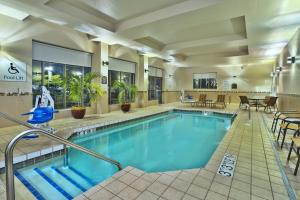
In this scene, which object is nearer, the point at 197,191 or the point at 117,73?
the point at 197,191

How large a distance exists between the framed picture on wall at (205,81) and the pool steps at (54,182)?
13.8 metres

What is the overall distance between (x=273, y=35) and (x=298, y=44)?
2.85 ft

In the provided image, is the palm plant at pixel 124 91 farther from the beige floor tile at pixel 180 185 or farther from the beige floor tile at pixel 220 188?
the beige floor tile at pixel 220 188

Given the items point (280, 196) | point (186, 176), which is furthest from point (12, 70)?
point (280, 196)

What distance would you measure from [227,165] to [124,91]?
6.44m

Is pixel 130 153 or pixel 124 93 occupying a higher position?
pixel 124 93

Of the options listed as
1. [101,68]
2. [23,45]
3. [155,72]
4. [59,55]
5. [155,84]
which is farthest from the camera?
[155,84]

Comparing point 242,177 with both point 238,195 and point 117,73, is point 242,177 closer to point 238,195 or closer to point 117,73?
point 238,195

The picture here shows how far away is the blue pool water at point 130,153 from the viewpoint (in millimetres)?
2768

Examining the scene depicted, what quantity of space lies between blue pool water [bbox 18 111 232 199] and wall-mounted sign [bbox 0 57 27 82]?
8.89ft

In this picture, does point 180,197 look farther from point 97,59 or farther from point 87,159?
point 97,59

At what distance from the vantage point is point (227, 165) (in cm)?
272

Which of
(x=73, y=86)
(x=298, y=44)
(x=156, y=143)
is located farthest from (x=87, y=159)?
(x=298, y=44)

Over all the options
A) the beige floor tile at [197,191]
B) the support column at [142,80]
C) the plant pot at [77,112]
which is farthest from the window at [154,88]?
the beige floor tile at [197,191]
